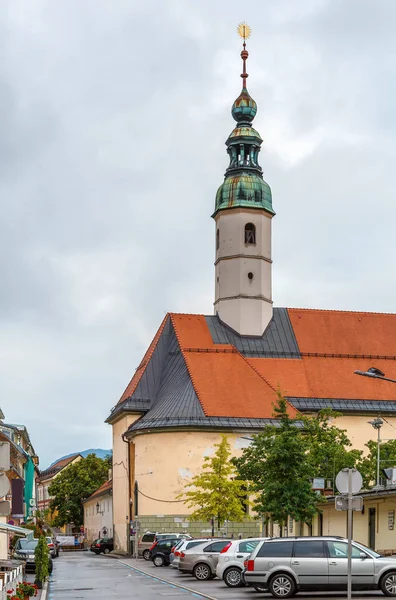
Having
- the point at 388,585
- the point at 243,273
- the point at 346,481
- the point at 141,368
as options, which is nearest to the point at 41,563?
the point at 388,585

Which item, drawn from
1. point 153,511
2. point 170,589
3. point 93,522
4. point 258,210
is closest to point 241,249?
point 258,210

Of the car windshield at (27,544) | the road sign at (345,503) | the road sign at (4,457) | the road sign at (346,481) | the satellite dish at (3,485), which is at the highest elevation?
the road sign at (4,457)

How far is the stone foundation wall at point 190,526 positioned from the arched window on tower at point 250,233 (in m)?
19.1

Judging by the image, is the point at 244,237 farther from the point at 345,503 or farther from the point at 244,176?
the point at 345,503

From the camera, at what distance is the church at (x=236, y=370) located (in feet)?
198

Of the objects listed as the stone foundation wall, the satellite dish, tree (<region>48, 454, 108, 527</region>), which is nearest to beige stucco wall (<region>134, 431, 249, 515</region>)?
the stone foundation wall

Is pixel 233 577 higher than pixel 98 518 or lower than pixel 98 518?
higher

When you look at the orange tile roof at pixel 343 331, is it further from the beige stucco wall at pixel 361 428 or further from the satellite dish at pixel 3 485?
the satellite dish at pixel 3 485

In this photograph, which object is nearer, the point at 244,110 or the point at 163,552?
the point at 163,552

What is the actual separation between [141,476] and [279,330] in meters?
13.6

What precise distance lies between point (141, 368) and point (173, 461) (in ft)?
30.7

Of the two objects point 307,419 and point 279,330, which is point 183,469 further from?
point 279,330

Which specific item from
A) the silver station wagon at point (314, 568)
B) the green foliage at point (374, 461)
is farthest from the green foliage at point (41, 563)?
the green foliage at point (374, 461)

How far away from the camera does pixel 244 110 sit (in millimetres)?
70875
